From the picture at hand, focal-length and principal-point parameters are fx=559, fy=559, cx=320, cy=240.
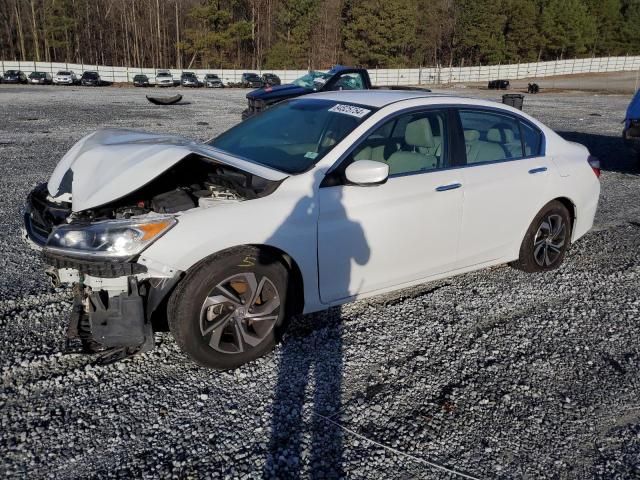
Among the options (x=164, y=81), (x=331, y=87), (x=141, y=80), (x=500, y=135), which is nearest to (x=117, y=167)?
(x=500, y=135)

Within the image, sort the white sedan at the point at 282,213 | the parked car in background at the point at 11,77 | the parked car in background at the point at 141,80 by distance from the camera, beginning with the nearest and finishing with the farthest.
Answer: the white sedan at the point at 282,213 < the parked car in background at the point at 11,77 < the parked car in background at the point at 141,80

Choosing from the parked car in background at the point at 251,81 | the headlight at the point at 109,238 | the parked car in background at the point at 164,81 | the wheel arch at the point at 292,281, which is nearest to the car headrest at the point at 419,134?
the wheel arch at the point at 292,281

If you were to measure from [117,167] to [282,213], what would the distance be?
1.06 metres

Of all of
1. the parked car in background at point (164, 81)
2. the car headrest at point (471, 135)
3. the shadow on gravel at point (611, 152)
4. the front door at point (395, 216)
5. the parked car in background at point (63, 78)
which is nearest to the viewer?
the front door at point (395, 216)

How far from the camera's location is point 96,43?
241 ft

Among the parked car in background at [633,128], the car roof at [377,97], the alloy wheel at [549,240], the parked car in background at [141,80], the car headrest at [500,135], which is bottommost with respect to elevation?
the parked car in background at [141,80]

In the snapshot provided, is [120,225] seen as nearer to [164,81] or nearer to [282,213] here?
[282,213]

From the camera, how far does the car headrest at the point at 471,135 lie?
4.34m

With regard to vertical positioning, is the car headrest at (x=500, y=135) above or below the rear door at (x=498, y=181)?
above

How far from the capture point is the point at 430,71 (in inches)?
2413

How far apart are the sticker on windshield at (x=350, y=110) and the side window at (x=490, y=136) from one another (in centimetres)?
83

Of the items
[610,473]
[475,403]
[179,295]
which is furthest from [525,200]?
[179,295]

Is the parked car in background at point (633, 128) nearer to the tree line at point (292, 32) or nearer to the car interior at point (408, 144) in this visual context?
the car interior at point (408, 144)

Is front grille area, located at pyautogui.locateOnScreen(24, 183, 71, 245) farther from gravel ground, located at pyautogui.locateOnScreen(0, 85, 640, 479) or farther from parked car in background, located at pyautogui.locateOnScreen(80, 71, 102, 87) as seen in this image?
parked car in background, located at pyautogui.locateOnScreen(80, 71, 102, 87)
